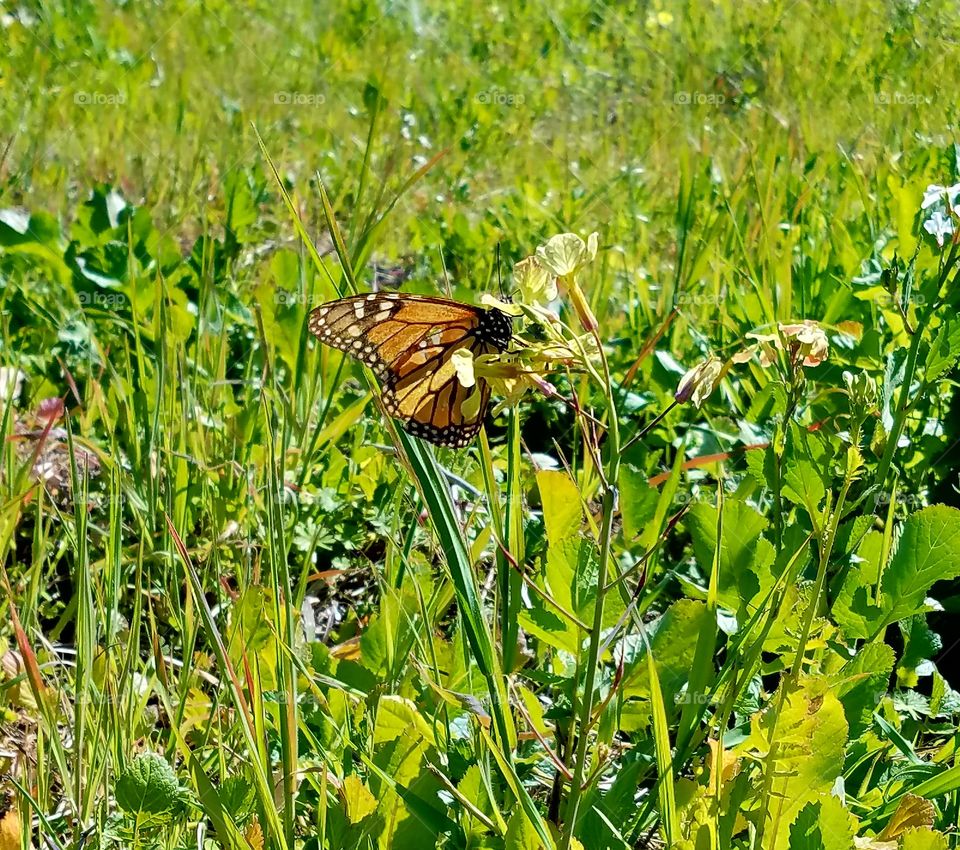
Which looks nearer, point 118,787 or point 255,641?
point 118,787

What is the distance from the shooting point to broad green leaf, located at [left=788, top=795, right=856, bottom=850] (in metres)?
1.16

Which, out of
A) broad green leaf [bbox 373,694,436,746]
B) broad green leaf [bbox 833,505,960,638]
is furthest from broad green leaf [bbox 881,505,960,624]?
broad green leaf [bbox 373,694,436,746]

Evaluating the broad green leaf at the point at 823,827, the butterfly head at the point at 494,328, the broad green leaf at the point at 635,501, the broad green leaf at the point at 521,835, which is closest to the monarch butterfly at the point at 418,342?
the butterfly head at the point at 494,328

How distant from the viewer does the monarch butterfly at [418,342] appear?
6.15 feet

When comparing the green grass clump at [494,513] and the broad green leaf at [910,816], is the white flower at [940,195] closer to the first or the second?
the green grass clump at [494,513]

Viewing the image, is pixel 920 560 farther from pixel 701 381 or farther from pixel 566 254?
pixel 566 254

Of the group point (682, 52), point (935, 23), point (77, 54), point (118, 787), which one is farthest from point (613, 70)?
point (118, 787)

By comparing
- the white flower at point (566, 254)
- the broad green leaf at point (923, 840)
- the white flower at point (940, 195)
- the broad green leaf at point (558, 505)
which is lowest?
the broad green leaf at point (923, 840)

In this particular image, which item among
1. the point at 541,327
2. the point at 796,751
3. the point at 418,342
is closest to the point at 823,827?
the point at 796,751

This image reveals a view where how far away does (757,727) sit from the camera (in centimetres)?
120

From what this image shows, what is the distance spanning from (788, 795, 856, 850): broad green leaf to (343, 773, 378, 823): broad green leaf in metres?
0.49

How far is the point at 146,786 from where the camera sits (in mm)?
1320

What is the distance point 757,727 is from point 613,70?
648 centimetres

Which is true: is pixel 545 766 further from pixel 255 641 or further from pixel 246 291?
pixel 246 291
